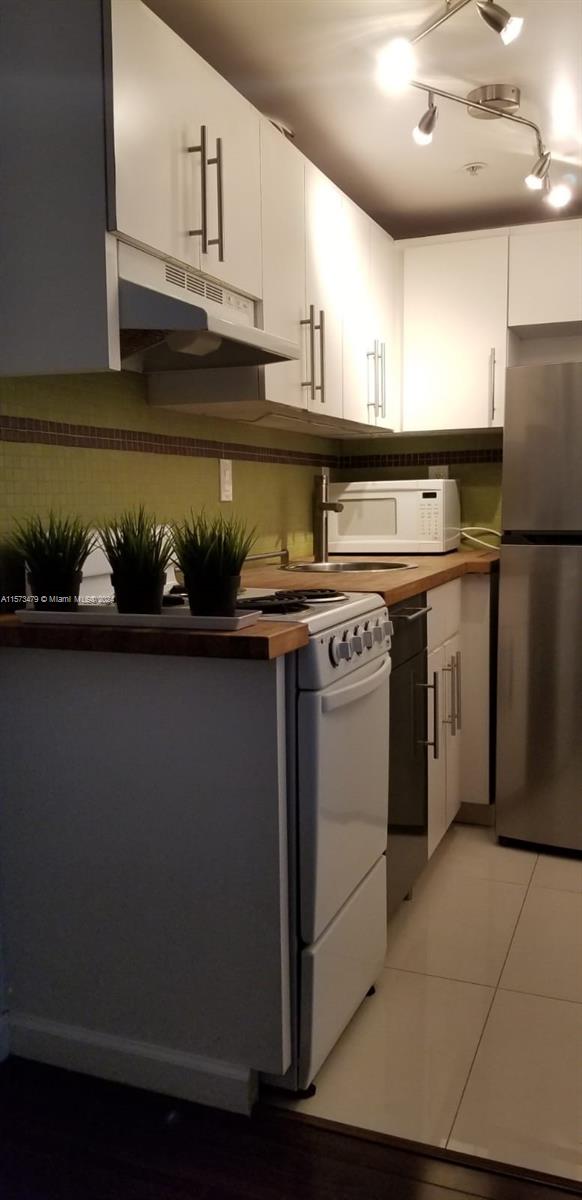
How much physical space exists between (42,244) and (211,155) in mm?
543

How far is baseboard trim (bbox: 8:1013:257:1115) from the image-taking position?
165 cm

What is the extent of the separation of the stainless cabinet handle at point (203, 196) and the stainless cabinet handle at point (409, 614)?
3.12 feet

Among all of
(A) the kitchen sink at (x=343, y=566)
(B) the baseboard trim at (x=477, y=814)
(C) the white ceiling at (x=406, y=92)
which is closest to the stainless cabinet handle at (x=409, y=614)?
(A) the kitchen sink at (x=343, y=566)

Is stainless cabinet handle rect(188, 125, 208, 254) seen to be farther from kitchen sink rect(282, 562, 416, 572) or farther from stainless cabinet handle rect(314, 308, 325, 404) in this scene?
kitchen sink rect(282, 562, 416, 572)

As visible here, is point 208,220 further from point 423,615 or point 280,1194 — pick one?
point 280,1194

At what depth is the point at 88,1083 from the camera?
175cm

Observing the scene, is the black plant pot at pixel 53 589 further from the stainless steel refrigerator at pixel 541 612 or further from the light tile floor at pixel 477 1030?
the stainless steel refrigerator at pixel 541 612

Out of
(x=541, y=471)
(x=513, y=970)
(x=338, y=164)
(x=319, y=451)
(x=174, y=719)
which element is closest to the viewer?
(x=174, y=719)

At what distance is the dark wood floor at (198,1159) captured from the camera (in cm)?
146

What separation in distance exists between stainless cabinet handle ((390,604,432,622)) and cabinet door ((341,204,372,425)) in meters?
0.82

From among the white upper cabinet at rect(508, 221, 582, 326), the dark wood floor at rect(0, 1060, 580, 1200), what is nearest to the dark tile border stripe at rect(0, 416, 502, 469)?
the white upper cabinet at rect(508, 221, 582, 326)

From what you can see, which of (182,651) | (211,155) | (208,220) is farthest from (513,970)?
(211,155)

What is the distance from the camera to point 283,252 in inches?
94.7

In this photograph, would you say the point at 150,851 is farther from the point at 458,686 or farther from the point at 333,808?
the point at 458,686
